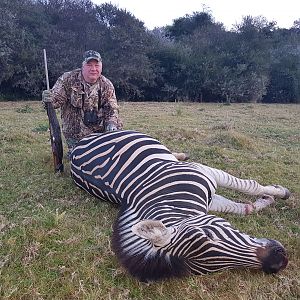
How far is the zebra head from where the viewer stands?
2348 millimetres

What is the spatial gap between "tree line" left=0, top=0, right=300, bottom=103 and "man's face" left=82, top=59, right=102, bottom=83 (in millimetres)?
14915

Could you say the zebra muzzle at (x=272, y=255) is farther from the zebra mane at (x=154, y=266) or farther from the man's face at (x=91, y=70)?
the man's face at (x=91, y=70)

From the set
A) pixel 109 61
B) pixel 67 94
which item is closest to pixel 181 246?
pixel 67 94

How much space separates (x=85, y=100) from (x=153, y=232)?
3.56 metres

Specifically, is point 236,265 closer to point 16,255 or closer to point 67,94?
point 16,255

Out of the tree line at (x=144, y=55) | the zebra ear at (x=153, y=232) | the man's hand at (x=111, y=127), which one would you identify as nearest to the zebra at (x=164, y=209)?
the zebra ear at (x=153, y=232)

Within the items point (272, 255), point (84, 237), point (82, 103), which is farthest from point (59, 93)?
point (272, 255)

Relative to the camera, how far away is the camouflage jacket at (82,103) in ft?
17.9

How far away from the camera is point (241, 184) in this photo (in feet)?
13.3

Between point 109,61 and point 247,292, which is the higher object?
point 109,61

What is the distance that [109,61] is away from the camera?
864 inches

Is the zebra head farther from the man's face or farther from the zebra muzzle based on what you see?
the man's face

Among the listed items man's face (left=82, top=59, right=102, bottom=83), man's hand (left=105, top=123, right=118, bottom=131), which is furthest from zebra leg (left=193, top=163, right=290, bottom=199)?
man's face (left=82, top=59, right=102, bottom=83)

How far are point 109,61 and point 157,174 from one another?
19.3 metres
